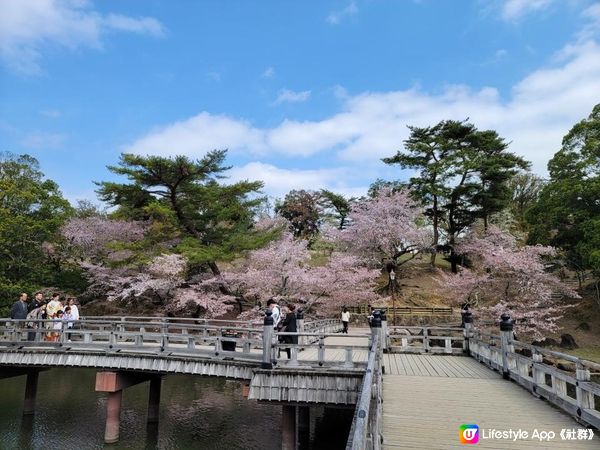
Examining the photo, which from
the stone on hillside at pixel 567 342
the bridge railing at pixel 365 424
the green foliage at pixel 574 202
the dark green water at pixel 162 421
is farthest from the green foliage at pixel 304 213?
the bridge railing at pixel 365 424

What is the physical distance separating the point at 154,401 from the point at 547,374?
12950mm

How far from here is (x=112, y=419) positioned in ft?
43.2

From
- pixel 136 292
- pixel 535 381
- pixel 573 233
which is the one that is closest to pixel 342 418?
pixel 535 381

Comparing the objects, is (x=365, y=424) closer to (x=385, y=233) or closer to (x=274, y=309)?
(x=274, y=309)

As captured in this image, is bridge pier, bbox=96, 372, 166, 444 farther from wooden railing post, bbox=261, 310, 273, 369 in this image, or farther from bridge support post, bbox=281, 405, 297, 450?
bridge support post, bbox=281, 405, 297, 450

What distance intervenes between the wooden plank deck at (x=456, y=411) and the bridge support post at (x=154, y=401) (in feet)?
30.0

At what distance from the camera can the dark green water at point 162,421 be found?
1301 centimetres

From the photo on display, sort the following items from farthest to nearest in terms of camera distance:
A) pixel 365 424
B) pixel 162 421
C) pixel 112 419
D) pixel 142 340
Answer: pixel 162 421 < pixel 142 340 < pixel 112 419 < pixel 365 424

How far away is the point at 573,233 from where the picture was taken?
26500 millimetres

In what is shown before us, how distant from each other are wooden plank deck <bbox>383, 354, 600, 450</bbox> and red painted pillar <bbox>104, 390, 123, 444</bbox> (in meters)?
8.94

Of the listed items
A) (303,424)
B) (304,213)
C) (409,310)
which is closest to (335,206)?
(304,213)

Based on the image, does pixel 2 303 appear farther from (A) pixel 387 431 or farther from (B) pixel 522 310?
(B) pixel 522 310

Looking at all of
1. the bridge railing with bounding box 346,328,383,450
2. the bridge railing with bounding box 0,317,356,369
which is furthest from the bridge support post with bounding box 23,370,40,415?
the bridge railing with bounding box 346,328,383,450

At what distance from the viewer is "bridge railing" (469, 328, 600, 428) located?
671 centimetres
